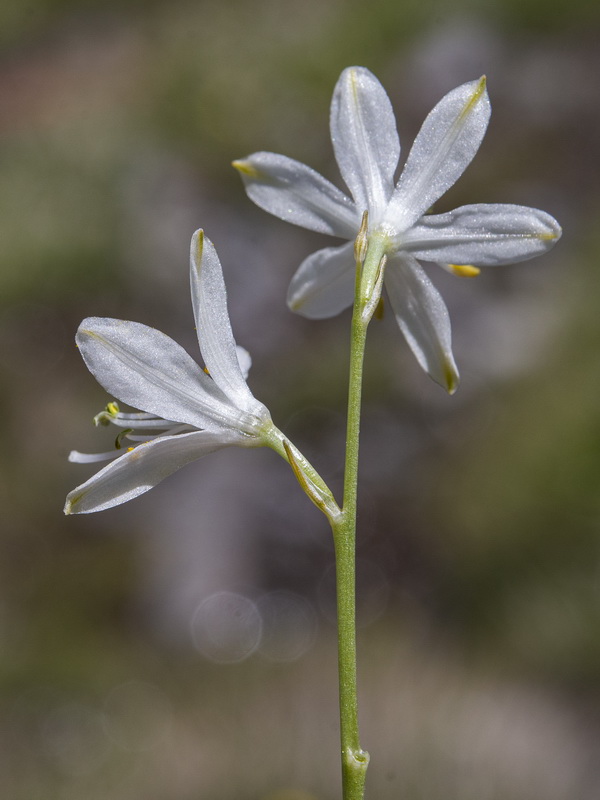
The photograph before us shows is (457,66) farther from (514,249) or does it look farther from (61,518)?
(514,249)

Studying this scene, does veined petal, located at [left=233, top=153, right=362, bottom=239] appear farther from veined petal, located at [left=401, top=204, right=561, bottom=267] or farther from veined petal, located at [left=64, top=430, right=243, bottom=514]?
veined petal, located at [left=64, top=430, right=243, bottom=514]

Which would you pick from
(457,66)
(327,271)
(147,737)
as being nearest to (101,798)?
(147,737)

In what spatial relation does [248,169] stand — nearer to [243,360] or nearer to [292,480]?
[243,360]

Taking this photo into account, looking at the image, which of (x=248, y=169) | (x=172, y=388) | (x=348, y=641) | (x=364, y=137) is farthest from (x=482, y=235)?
(x=348, y=641)

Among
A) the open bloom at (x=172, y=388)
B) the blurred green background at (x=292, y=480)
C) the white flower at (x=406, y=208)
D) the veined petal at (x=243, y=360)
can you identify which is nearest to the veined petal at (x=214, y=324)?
the open bloom at (x=172, y=388)

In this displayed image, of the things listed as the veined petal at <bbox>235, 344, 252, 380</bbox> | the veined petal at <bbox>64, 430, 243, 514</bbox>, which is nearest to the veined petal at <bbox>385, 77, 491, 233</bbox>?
Answer: the veined petal at <bbox>235, 344, 252, 380</bbox>

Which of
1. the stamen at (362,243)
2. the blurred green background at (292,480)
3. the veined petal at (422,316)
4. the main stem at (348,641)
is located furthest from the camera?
the blurred green background at (292,480)

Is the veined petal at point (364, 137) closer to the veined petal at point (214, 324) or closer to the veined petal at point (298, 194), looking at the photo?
the veined petal at point (298, 194)
